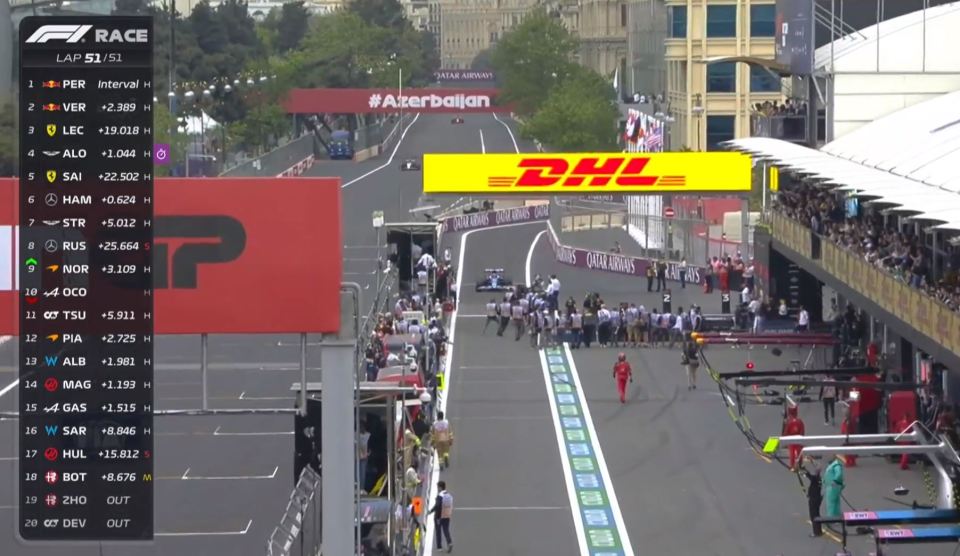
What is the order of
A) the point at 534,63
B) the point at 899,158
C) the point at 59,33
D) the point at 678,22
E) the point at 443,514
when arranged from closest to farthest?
the point at 59,33, the point at 443,514, the point at 899,158, the point at 678,22, the point at 534,63

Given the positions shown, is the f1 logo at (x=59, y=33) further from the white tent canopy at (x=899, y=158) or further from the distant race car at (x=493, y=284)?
the distant race car at (x=493, y=284)

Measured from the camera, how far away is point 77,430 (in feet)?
30.4

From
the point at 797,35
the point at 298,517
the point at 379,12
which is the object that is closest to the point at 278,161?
the point at 797,35

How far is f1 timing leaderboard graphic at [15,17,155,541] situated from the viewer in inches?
352

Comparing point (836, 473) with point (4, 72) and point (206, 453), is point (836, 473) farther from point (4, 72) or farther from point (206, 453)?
point (4, 72)

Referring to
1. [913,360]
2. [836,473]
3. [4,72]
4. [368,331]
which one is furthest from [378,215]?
[4,72]

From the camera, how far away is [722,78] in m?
80.5

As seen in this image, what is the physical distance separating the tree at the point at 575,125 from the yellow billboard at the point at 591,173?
36213mm

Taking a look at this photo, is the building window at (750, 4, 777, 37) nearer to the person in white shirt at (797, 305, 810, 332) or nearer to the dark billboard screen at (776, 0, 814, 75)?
the dark billboard screen at (776, 0, 814, 75)

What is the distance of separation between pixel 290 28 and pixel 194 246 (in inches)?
5537

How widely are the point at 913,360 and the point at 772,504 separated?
24.9 ft

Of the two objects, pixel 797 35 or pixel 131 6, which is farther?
pixel 797 35

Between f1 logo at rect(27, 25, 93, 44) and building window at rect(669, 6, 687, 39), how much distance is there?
244 feet

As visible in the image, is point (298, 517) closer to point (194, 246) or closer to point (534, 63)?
point (194, 246)
